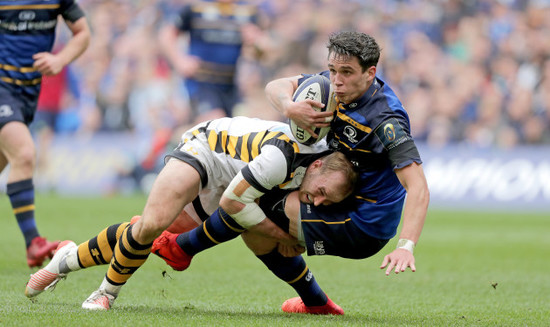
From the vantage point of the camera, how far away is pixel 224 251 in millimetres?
8828

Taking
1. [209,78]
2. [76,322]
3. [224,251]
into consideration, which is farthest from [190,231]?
[209,78]

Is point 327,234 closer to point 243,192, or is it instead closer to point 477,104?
point 243,192

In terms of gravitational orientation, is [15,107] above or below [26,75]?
below

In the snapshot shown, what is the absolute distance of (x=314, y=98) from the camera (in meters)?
4.66

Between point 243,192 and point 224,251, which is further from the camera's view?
point 224,251

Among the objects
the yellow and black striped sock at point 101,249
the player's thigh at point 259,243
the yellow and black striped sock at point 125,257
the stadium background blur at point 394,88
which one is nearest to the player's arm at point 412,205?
the player's thigh at point 259,243

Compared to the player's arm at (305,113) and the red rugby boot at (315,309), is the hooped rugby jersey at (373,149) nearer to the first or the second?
the player's arm at (305,113)

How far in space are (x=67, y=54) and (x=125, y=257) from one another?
306 centimetres

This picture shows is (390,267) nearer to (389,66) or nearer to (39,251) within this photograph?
(39,251)

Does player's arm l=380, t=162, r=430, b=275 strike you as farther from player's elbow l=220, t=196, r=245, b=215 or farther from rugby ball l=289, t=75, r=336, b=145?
player's elbow l=220, t=196, r=245, b=215

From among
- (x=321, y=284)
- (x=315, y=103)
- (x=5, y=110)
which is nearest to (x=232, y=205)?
(x=315, y=103)

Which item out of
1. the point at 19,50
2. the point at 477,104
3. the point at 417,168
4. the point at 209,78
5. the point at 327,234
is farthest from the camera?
the point at 477,104

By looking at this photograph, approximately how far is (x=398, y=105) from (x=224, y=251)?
15.0 feet

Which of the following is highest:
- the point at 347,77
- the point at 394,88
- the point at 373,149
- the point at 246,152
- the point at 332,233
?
the point at 347,77
